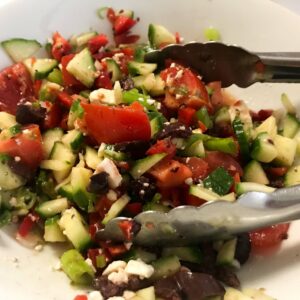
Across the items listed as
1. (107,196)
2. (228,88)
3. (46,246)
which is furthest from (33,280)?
(228,88)

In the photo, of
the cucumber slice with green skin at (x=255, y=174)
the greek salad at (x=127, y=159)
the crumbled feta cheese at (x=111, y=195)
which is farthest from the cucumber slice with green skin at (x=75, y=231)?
the cucumber slice with green skin at (x=255, y=174)

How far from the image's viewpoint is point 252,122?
2.12m

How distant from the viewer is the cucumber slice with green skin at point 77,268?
1.62 meters

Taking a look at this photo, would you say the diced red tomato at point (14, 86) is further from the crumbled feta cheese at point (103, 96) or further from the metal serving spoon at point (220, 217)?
the metal serving spoon at point (220, 217)

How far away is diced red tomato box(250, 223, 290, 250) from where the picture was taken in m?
1.77

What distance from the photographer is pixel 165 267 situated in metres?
1.64

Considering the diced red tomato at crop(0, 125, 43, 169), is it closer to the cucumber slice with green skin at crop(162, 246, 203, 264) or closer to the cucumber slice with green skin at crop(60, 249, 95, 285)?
the cucumber slice with green skin at crop(60, 249, 95, 285)

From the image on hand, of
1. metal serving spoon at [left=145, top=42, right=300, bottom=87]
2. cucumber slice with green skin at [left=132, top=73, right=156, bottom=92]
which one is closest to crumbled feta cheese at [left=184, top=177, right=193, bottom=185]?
cucumber slice with green skin at [left=132, top=73, right=156, bottom=92]

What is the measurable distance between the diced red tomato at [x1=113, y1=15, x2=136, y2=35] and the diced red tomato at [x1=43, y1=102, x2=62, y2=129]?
0.46 meters

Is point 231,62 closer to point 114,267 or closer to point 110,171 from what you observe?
point 110,171

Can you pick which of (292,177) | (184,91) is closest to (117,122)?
(184,91)

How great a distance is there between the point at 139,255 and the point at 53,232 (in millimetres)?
283

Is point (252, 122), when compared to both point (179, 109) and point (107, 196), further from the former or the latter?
point (107, 196)

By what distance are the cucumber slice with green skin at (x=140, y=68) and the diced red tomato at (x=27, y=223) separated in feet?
2.17
